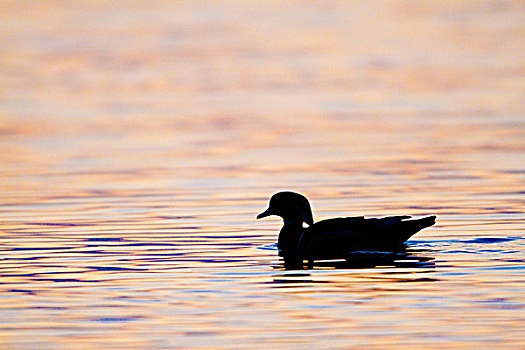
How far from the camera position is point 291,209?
1805cm

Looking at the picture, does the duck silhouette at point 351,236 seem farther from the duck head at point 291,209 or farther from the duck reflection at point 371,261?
the duck head at point 291,209

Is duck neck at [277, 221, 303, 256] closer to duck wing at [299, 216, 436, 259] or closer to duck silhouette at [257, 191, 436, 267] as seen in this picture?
duck silhouette at [257, 191, 436, 267]

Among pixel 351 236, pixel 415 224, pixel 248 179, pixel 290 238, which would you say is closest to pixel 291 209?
pixel 290 238

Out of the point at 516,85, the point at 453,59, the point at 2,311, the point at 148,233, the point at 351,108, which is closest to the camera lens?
the point at 2,311

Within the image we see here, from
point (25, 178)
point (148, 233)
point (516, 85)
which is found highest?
point (516, 85)

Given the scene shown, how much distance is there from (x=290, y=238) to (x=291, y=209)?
22.5 inches

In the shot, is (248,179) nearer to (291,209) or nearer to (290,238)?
(291,209)

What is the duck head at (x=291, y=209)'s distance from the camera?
1796 cm

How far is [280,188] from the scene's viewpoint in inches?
859

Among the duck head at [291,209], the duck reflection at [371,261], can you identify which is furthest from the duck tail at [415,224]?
the duck head at [291,209]

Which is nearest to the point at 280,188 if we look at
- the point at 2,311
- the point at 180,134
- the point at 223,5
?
the point at 180,134

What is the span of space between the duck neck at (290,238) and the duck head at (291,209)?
7 cm

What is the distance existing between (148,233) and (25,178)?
17.2 ft

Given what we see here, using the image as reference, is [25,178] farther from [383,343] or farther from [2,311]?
[383,343]
